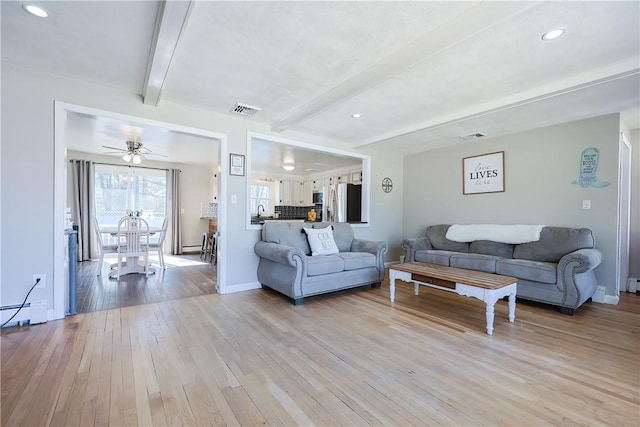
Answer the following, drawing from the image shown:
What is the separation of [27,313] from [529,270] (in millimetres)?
4981

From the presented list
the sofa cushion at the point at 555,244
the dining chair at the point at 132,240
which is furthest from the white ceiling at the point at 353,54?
the dining chair at the point at 132,240

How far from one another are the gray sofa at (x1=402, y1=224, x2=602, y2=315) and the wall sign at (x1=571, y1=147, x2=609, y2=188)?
1.98ft

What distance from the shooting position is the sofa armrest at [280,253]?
3193 millimetres

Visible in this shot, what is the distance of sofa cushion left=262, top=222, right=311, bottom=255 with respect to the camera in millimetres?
3848

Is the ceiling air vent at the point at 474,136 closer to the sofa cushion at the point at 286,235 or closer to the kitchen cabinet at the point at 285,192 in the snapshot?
the sofa cushion at the point at 286,235

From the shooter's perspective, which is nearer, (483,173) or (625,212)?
(625,212)

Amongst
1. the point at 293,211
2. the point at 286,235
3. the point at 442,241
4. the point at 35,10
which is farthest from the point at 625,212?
the point at 293,211

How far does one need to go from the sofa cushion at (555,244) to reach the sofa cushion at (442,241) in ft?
2.46

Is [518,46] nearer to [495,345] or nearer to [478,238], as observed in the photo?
[495,345]

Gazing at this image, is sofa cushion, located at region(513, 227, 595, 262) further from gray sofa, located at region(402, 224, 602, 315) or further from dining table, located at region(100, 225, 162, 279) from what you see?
dining table, located at region(100, 225, 162, 279)

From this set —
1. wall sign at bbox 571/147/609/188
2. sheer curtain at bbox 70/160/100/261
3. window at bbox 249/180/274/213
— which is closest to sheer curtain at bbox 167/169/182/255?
sheer curtain at bbox 70/160/100/261

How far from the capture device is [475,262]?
3.71 m

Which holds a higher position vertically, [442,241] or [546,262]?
[442,241]

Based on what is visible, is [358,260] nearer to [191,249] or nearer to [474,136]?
[474,136]
